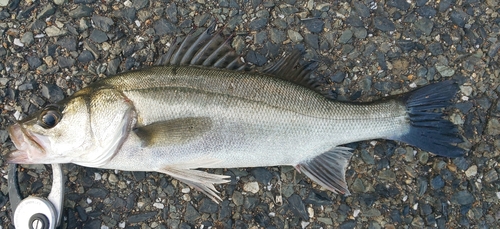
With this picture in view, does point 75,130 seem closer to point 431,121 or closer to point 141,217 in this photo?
point 141,217

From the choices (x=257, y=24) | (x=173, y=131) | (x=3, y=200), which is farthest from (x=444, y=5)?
(x=3, y=200)

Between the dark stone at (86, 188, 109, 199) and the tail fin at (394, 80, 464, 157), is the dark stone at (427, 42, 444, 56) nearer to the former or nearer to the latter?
the tail fin at (394, 80, 464, 157)

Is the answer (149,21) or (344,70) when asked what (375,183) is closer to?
(344,70)

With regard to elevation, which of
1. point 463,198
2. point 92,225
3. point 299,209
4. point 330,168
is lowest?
point 92,225

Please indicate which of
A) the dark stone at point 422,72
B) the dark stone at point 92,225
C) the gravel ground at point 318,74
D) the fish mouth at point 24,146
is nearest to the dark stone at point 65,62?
the gravel ground at point 318,74

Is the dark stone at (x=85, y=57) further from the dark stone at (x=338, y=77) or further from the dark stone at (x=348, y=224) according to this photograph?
the dark stone at (x=348, y=224)

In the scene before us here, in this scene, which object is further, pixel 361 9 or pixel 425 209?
pixel 361 9

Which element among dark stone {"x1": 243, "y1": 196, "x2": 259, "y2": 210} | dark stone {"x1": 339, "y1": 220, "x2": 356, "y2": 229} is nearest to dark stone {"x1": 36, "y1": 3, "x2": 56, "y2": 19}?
dark stone {"x1": 243, "y1": 196, "x2": 259, "y2": 210}
